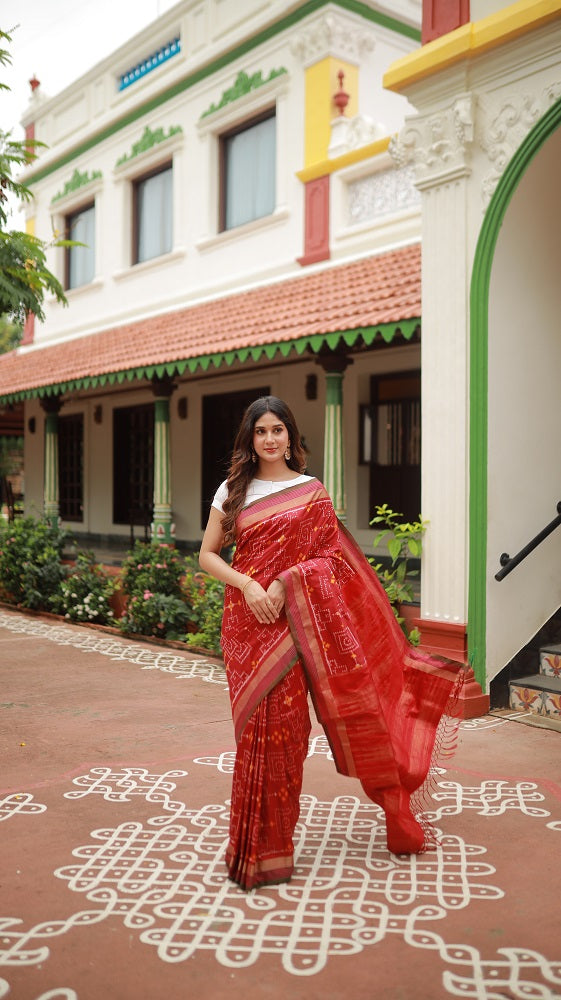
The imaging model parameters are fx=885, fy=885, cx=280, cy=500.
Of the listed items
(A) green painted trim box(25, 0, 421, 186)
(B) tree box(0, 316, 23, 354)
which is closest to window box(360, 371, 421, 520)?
(A) green painted trim box(25, 0, 421, 186)

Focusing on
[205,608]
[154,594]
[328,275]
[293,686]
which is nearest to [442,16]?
[328,275]

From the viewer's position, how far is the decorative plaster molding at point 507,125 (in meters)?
5.35

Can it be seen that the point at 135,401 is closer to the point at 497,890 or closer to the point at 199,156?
the point at 199,156

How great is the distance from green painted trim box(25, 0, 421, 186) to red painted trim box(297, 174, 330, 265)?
2.07 metres

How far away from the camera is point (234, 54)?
37.3 ft

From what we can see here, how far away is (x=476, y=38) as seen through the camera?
557 cm

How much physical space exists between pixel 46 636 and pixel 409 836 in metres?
6.38

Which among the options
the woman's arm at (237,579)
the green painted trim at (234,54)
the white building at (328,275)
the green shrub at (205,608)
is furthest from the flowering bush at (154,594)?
the green painted trim at (234,54)

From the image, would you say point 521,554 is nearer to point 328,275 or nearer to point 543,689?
point 543,689

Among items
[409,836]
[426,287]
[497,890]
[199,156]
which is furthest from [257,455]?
[199,156]

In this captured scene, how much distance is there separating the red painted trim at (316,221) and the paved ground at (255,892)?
257 inches

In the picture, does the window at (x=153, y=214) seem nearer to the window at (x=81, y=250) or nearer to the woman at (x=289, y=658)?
the window at (x=81, y=250)

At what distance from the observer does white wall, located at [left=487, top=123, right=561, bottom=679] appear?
574 centimetres

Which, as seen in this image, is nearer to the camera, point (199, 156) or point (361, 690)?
point (361, 690)
